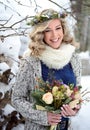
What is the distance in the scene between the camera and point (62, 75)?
3.51 metres

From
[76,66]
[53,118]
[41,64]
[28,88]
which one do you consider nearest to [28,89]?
[28,88]

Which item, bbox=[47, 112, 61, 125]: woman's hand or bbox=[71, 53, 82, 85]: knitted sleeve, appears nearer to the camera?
bbox=[47, 112, 61, 125]: woman's hand

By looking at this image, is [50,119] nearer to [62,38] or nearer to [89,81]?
[62,38]

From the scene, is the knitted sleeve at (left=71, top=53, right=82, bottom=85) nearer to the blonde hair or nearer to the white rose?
the blonde hair

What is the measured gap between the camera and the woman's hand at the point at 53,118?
10.7ft

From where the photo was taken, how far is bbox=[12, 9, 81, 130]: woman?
3.43 m

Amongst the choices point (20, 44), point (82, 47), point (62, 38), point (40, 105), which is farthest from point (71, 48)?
point (82, 47)

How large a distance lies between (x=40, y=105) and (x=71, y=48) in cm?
65

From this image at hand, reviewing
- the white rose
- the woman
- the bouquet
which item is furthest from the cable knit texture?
the white rose

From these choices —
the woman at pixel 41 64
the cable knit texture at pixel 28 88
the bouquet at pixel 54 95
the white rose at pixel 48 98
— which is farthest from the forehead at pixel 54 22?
the white rose at pixel 48 98

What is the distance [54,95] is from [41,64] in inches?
16.0

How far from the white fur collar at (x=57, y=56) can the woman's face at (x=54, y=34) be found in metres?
0.05

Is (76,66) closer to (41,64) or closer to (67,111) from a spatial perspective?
(41,64)

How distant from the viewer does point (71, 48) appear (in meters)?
3.62
